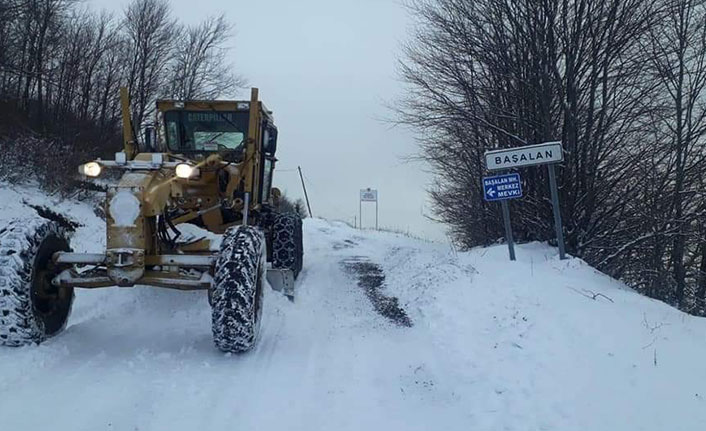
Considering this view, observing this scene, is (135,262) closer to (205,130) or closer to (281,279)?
(281,279)

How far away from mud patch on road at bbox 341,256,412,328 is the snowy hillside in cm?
8

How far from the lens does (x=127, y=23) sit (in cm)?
2748

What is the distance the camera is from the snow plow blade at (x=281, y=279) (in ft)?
24.4

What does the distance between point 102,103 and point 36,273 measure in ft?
63.9

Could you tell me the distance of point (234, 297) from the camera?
5.19 m

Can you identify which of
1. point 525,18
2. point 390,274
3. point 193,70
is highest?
point 193,70

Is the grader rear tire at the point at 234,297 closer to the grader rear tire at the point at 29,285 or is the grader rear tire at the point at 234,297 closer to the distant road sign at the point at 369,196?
the grader rear tire at the point at 29,285

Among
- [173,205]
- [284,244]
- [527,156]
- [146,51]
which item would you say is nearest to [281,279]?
[173,205]

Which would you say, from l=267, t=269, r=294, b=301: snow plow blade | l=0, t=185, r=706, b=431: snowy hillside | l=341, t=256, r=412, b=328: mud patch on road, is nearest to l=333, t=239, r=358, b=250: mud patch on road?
l=341, t=256, r=412, b=328: mud patch on road

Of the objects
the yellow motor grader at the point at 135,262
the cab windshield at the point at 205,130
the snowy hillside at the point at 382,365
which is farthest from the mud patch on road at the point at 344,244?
the yellow motor grader at the point at 135,262

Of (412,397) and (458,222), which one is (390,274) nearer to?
(412,397)

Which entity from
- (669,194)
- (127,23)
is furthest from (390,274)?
(127,23)

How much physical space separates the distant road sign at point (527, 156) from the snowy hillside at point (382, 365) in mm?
2065

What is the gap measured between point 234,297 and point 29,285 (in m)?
1.78
